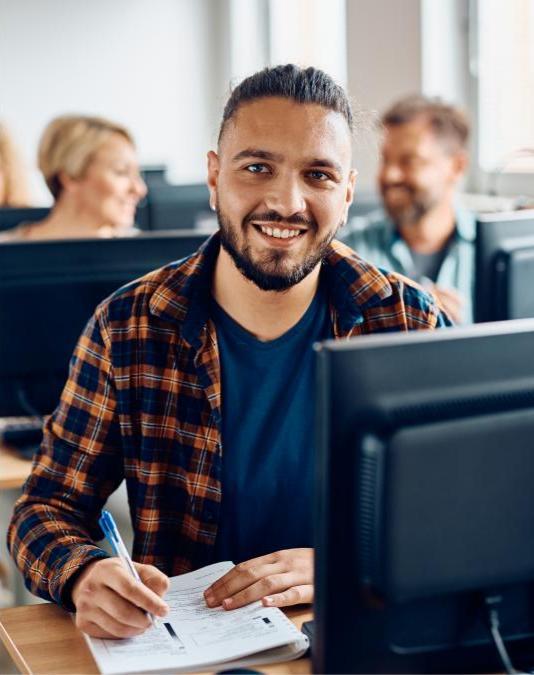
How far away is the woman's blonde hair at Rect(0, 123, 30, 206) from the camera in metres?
4.31

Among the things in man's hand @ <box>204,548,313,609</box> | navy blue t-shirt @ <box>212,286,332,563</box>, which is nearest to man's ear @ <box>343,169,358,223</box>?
navy blue t-shirt @ <box>212,286,332,563</box>

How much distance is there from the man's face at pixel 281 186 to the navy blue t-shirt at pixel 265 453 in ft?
0.41

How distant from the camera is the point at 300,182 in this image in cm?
153

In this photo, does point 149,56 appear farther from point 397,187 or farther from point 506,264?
point 506,264

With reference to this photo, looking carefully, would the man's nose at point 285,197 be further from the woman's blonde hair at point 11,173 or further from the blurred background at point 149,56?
the blurred background at point 149,56

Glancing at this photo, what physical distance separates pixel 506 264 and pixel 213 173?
0.52m

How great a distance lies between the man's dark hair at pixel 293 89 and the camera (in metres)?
1.55

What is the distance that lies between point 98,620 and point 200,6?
6193mm

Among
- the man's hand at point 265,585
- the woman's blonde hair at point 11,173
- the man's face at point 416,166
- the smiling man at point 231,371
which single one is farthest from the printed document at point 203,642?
the woman's blonde hair at point 11,173

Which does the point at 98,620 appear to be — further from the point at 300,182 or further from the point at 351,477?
the point at 300,182

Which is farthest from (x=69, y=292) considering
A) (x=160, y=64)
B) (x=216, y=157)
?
(x=160, y=64)

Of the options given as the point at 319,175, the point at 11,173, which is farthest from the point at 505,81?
the point at 319,175

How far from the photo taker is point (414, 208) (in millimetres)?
3270

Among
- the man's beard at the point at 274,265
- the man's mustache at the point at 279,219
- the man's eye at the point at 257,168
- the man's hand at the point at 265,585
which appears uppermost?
the man's eye at the point at 257,168
